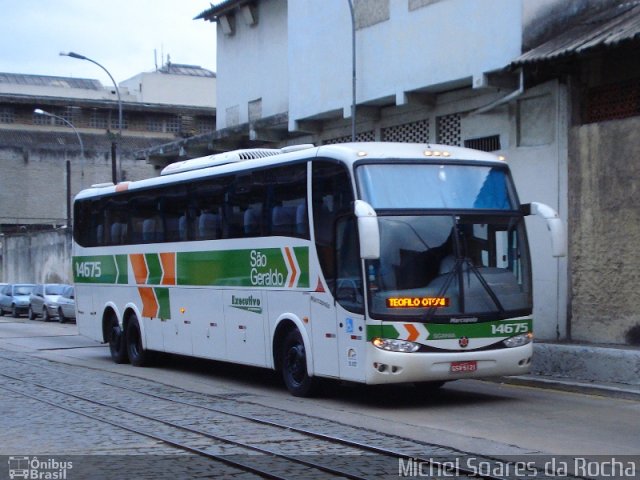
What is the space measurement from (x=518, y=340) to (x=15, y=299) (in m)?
33.7

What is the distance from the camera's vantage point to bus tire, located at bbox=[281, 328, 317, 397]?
1483 centimetres

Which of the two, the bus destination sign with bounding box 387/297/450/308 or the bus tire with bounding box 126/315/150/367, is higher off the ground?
the bus destination sign with bounding box 387/297/450/308

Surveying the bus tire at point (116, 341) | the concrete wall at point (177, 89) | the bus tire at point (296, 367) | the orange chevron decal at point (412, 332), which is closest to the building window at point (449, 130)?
the bus tire at point (116, 341)

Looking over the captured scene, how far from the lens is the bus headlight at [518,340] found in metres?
13.8

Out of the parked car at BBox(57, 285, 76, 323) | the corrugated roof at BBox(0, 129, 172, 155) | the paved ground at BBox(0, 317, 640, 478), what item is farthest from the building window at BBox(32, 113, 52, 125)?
the paved ground at BBox(0, 317, 640, 478)

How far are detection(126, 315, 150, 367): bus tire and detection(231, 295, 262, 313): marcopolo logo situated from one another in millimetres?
4254

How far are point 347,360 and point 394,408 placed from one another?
3.06 ft

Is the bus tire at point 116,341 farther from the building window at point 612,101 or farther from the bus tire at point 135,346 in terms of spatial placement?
→ the building window at point 612,101

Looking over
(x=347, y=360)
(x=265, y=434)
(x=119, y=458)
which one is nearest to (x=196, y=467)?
(x=119, y=458)

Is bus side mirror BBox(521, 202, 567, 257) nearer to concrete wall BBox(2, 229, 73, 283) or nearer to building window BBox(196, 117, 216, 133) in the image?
concrete wall BBox(2, 229, 73, 283)

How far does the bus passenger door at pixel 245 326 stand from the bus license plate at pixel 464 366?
12.2 ft

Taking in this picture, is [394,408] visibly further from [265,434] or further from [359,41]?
[359,41]

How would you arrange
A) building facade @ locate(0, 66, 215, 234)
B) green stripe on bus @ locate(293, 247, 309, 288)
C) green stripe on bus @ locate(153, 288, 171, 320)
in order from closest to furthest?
green stripe on bus @ locate(293, 247, 309, 288), green stripe on bus @ locate(153, 288, 171, 320), building facade @ locate(0, 66, 215, 234)

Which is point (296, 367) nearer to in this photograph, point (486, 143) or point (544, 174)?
point (544, 174)
